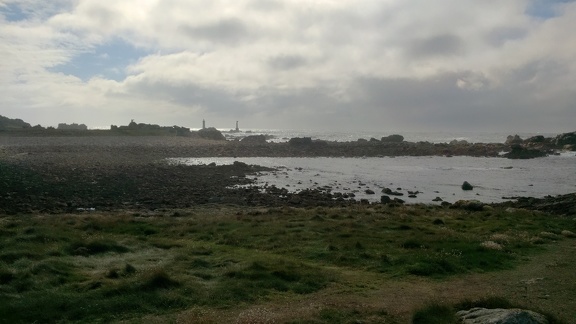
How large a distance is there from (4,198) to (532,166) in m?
85.7

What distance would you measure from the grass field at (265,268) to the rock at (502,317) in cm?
127

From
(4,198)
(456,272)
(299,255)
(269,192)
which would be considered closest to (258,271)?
(299,255)

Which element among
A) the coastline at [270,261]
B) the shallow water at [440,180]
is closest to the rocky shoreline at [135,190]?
the coastline at [270,261]

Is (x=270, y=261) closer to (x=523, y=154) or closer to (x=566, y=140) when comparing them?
(x=523, y=154)

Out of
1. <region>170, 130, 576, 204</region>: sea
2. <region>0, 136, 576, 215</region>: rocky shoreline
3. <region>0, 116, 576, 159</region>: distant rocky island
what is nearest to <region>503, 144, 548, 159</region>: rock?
<region>0, 116, 576, 159</region>: distant rocky island

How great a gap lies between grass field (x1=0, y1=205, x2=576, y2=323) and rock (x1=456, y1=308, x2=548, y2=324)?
127cm

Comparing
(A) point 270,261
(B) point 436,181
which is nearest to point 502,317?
(A) point 270,261

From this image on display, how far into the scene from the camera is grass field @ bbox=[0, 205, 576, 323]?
1257 centimetres

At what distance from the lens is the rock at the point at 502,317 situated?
9.78 m

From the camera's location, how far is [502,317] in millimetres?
9891

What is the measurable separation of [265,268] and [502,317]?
873 cm

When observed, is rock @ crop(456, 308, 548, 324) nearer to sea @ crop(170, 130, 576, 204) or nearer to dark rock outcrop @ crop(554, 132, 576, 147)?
sea @ crop(170, 130, 576, 204)

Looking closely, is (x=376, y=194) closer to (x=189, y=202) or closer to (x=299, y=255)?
(x=189, y=202)

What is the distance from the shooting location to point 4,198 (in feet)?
112
